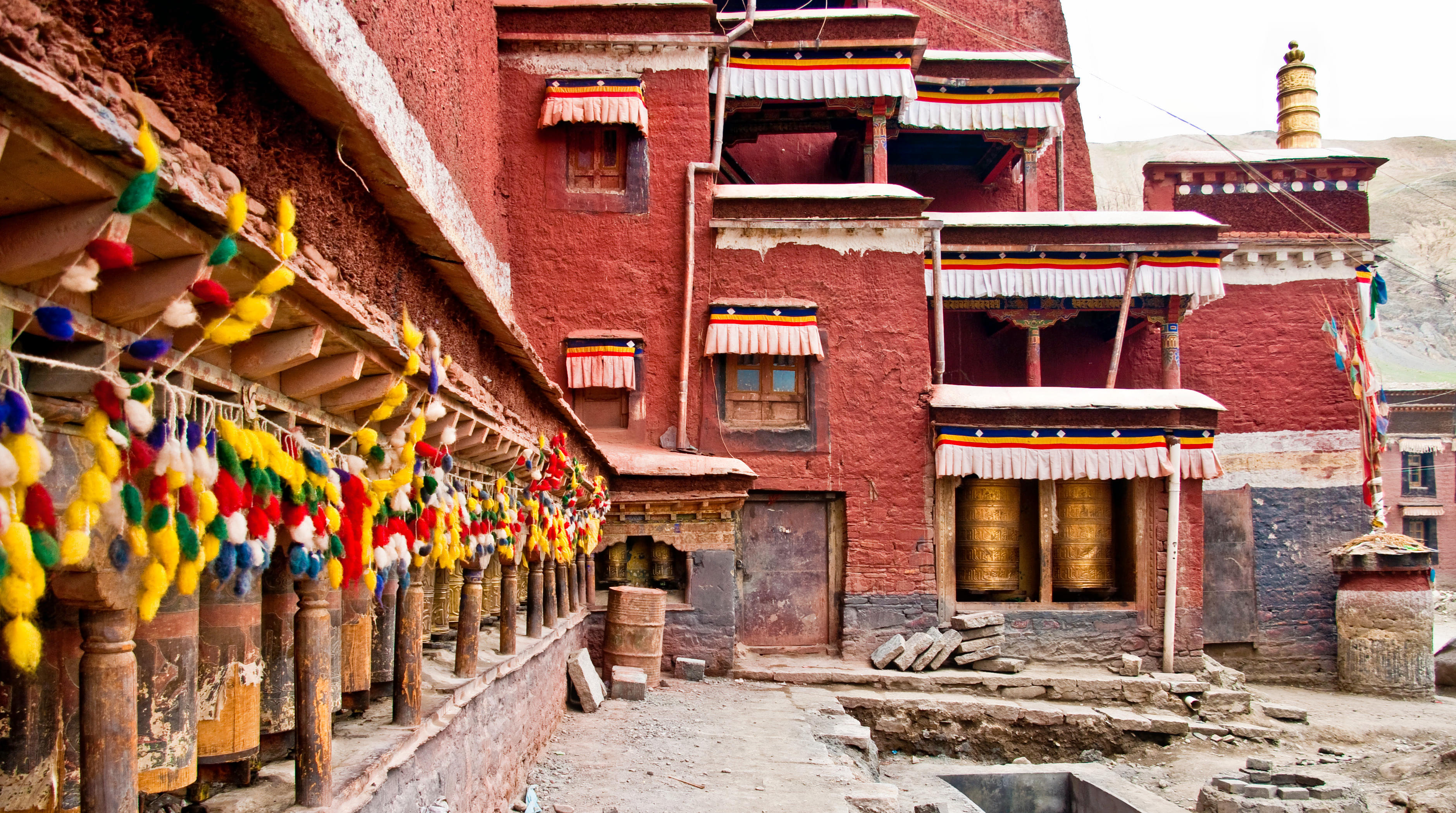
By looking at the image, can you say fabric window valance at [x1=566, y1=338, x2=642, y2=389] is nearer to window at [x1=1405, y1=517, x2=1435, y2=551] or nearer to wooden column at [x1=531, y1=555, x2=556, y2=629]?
wooden column at [x1=531, y1=555, x2=556, y2=629]

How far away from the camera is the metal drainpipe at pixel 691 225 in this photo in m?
13.0

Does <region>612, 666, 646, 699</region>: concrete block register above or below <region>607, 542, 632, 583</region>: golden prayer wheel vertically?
below

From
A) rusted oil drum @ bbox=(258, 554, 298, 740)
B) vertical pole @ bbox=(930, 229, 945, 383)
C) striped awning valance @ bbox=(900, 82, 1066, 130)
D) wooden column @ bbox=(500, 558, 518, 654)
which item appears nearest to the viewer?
rusted oil drum @ bbox=(258, 554, 298, 740)

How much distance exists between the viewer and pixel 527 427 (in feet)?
21.9

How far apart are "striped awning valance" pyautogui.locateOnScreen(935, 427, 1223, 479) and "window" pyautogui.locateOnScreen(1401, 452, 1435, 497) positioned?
21705 mm

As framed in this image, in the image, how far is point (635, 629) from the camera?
32.0 ft

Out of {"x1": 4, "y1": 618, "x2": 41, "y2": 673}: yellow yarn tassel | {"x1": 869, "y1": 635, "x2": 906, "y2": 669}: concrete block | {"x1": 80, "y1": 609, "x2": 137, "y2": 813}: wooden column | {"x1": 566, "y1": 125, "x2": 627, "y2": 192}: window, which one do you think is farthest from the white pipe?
{"x1": 4, "y1": 618, "x2": 41, "y2": 673}: yellow yarn tassel

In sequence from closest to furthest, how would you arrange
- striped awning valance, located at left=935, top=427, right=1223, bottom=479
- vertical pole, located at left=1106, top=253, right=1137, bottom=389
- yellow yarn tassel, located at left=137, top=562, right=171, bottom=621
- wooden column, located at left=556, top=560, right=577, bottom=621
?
yellow yarn tassel, located at left=137, top=562, right=171, bottom=621 < wooden column, located at left=556, top=560, right=577, bottom=621 < striped awning valance, located at left=935, top=427, right=1223, bottom=479 < vertical pole, located at left=1106, top=253, right=1137, bottom=389

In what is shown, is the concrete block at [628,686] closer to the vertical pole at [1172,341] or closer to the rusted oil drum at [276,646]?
the rusted oil drum at [276,646]

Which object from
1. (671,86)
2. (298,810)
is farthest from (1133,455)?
(298,810)

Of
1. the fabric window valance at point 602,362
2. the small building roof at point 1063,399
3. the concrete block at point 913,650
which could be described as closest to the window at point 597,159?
the fabric window valance at point 602,362

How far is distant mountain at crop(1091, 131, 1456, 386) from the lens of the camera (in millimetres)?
44781

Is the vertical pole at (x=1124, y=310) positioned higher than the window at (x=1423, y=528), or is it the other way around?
the vertical pole at (x=1124, y=310)

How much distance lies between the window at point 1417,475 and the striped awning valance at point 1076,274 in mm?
20057
